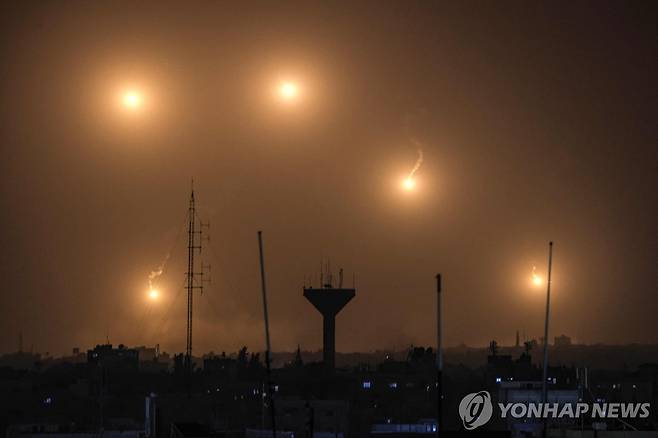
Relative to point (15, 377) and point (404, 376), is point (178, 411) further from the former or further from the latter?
point (15, 377)

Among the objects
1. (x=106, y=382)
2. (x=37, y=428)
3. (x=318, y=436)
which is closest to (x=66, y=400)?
(x=106, y=382)

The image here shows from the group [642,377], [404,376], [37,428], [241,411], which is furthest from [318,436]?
[642,377]

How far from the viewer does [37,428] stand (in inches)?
4129

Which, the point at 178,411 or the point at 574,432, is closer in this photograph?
the point at 574,432

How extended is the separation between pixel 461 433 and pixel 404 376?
4074 inches

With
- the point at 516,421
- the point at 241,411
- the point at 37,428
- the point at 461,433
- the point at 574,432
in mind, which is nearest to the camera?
the point at 461,433

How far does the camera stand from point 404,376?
170m

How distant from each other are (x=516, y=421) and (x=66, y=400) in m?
65.4

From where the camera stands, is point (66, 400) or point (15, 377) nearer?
point (66, 400)

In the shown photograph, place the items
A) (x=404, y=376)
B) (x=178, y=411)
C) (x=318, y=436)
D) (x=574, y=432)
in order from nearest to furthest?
(x=574, y=432) → (x=318, y=436) → (x=178, y=411) → (x=404, y=376)

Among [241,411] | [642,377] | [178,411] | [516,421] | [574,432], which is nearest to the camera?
[574,432]

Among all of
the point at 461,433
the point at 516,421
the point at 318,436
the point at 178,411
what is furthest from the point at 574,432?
the point at 178,411

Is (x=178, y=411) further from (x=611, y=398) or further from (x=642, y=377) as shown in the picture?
(x=642, y=377)

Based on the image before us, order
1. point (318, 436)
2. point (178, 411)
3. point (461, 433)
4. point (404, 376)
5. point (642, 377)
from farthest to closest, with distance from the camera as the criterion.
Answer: point (642, 377) → point (404, 376) → point (178, 411) → point (318, 436) → point (461, 433)
